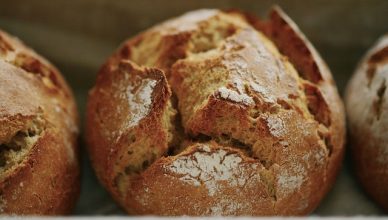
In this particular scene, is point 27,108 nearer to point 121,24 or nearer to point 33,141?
point 33,141

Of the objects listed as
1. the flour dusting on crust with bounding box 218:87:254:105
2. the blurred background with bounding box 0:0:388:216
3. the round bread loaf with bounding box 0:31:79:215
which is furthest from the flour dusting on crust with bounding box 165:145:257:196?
the blurred background with bounding box 0:0:388:216

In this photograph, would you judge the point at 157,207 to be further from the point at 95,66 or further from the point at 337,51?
the point at 337,51

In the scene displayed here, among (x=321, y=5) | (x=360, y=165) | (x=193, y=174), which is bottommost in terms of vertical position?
(x=360, y=165)

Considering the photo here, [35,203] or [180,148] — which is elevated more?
[180,148]

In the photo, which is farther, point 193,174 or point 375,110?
point 375,110

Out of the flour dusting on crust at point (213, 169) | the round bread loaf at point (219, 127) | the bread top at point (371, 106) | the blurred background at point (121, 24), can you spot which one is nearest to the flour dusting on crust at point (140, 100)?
the round bread loaf at point (219, 127)

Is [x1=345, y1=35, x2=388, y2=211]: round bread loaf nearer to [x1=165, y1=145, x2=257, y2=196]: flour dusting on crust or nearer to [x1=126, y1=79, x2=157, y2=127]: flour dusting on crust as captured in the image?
[x1=165, y1=145, x2=257, y2=196]: flour dusting on crust

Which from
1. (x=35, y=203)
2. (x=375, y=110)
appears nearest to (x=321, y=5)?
(x=375, y=110)
